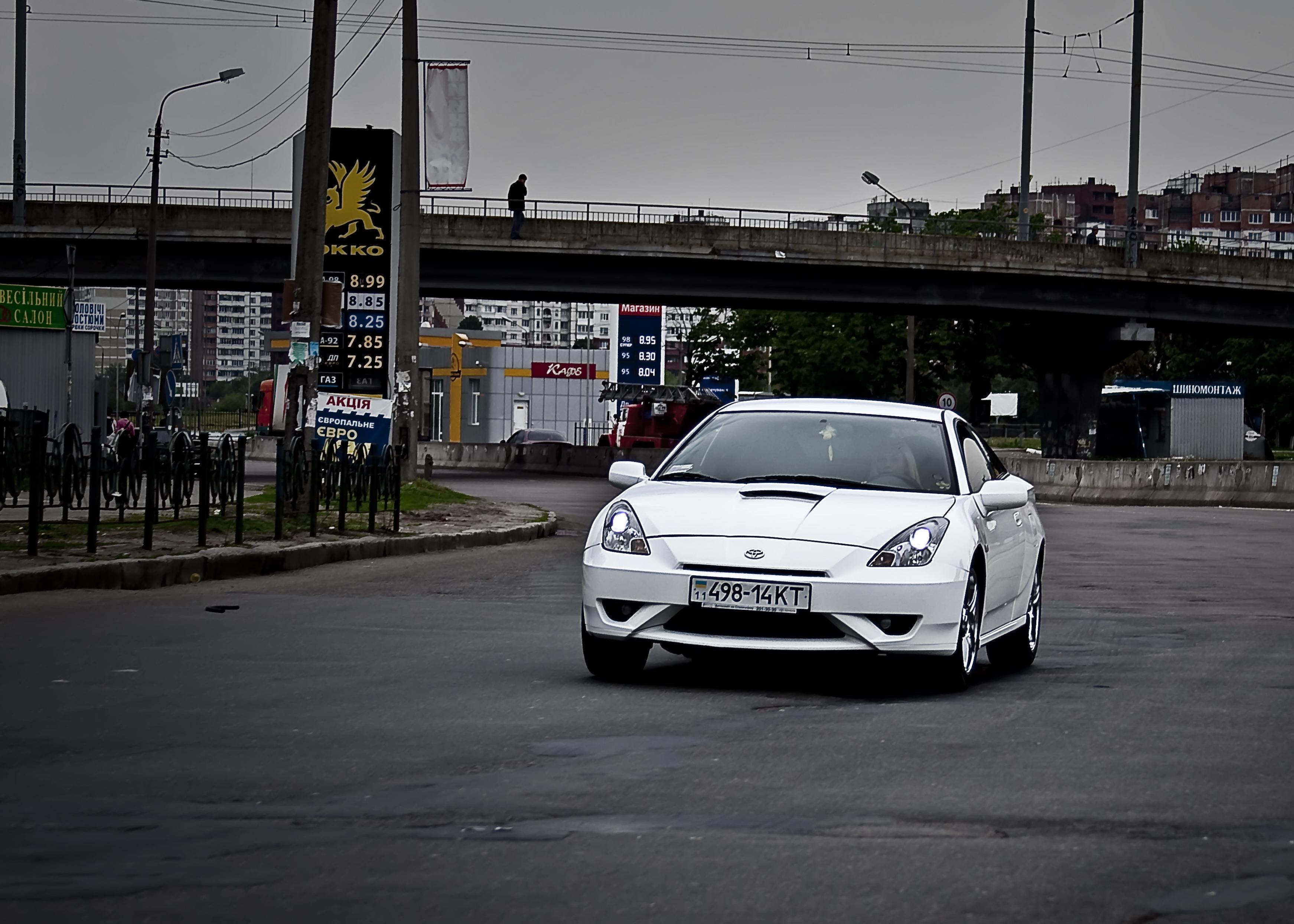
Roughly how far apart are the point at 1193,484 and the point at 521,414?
74187 millimetres

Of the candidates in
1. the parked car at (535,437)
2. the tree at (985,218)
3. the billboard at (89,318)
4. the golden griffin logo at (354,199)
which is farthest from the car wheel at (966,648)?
the tree at (985,218)

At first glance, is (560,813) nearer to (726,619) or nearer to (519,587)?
(726,619)

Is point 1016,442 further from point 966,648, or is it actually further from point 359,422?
point 966,648

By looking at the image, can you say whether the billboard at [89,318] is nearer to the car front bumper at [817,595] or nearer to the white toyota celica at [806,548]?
the white toyota celica at [806,548]

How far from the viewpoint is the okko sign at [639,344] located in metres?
82.0

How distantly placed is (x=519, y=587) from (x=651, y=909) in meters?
11.2

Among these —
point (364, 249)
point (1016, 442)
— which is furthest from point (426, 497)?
point (1016, 442)

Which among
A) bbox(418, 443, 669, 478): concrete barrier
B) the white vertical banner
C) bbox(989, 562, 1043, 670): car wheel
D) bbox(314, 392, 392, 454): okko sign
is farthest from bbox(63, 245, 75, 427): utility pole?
bbox(989, 562, 1043, 670): car wheel

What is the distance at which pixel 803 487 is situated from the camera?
30.3ft

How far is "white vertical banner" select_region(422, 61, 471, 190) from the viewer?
103ft

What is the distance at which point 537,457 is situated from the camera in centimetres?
6209

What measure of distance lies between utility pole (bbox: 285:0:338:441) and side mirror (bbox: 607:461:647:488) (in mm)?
11958

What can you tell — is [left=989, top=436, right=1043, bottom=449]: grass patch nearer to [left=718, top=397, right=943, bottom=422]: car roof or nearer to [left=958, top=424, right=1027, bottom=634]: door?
[left=958, top=424, right=1027, bottom=634]: door

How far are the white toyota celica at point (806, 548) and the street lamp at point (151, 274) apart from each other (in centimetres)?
3358
